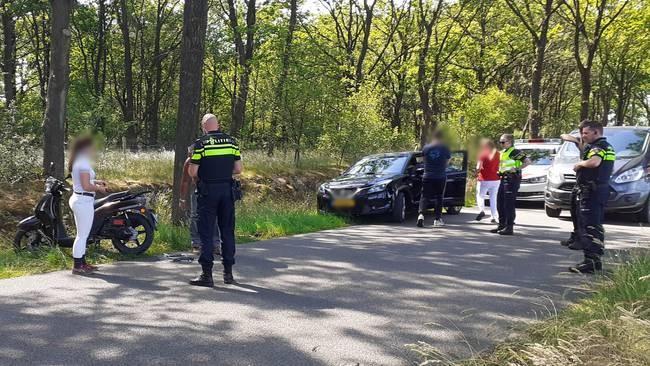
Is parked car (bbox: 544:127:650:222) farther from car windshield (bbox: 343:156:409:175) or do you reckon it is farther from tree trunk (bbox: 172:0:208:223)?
tree trunk (bbox: 172:0:208:223)

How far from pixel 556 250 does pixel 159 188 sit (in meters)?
10.1

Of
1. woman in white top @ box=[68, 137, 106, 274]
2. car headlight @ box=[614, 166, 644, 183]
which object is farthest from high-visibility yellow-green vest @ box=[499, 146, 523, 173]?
woman in white top @ box=[68, 137, 106, 274]

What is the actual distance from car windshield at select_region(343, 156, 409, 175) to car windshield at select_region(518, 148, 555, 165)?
201 inches

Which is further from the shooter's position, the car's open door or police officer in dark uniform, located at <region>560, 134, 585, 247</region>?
the car's open door

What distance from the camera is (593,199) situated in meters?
6.57

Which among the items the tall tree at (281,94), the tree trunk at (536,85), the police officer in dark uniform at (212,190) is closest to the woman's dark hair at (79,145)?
the police officer in dark uniform at (212,190)

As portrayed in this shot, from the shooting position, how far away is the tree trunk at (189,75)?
9.32 metres

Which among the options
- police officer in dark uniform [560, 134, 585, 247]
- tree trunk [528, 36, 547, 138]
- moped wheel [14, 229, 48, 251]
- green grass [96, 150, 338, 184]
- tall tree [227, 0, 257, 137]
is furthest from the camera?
tall tree [227, 0, 257, 137]

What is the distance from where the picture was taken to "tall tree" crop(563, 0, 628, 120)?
74.1 feet

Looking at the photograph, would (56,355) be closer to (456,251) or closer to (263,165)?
(456,251)

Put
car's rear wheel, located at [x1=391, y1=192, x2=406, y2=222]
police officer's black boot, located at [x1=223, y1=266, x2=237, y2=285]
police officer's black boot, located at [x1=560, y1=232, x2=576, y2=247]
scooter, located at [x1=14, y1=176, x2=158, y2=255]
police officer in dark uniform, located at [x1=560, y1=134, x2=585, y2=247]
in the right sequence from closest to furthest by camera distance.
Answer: police officer's black boot, located at [x1=223, y1=266, x2=237, y2=285]
police officer in dark uniform, located at [x1=560, y1=134, x2=585, y2=247]
scooter, located at [x1=14, y1=176, x2=158, y2=255]
police officer's black boot, located at [x1=560, y1=232, x2=576, y2=247]
car's rear wheel, located at [x1=391, y1=192, x2=406, y2=222]

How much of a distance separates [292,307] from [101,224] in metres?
3.82

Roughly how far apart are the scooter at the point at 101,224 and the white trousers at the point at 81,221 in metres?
1.05

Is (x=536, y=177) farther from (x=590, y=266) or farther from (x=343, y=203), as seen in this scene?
(x=590, y=266)
